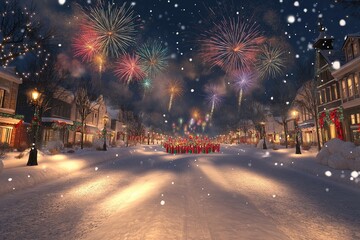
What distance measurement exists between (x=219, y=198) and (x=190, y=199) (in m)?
0.81

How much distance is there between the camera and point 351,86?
66.1ft

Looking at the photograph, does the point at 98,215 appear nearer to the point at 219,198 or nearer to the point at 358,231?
the point at 219,198

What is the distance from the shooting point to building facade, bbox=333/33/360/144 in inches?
753

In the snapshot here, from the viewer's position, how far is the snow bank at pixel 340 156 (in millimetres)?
9422

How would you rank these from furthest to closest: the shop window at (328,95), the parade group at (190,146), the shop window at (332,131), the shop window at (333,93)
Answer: the parade group at (190,146) → the shop window at (328,95) → the shop window at (332,131) → the shop window at (333,93)

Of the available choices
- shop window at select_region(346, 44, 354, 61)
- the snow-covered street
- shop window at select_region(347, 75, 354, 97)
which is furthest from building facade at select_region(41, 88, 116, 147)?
shop window at select_region(346, 44, 354, 61)

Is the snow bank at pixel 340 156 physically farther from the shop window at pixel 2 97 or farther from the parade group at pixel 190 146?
the shop window at pixel 2 97

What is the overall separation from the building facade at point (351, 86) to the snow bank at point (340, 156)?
34.9 feet

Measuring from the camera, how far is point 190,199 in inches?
219

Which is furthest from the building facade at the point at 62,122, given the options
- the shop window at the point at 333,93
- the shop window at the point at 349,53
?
the shop window at the point at 349,53

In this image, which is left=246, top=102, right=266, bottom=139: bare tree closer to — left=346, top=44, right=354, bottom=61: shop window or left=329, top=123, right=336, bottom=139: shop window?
left=329, top=123, right=336, bottom=139: shop window

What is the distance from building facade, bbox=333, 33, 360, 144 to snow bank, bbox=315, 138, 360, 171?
10.6 metres

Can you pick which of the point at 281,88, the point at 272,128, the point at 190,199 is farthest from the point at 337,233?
the point at 272,128

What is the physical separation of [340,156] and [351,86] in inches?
566
